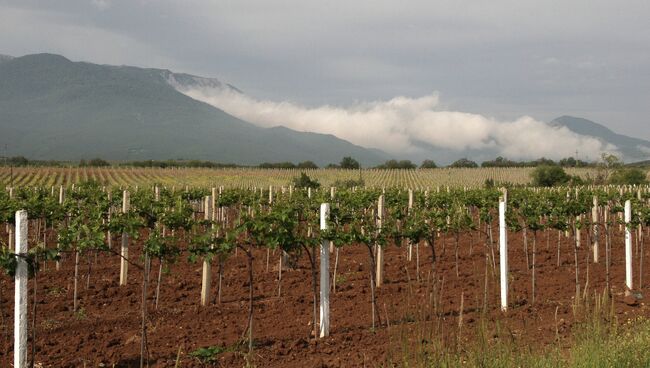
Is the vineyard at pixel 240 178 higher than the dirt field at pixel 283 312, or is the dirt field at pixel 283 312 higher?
the vineyard at pixel 240 178

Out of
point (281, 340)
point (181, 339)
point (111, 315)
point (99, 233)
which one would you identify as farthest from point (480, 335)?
point (111, 315)

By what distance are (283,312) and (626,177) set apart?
52041mm

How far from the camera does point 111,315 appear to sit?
893cm

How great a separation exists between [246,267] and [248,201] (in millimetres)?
5757

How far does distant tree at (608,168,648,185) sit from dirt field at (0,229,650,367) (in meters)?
41.7

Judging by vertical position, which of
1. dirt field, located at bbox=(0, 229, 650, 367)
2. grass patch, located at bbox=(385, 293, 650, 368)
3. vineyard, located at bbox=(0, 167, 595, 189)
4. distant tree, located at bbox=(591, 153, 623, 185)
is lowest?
dirt field, located at bbox=(0, 229, 650, 367)

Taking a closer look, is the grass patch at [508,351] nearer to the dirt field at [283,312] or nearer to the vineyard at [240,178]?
the dirt field at [283,312]

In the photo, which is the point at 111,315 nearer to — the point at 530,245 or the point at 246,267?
the point at 246,267

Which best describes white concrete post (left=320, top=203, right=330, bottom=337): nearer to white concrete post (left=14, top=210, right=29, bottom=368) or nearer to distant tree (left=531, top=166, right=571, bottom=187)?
white concrete post (left=14, top=210, right=29, bottom=368)

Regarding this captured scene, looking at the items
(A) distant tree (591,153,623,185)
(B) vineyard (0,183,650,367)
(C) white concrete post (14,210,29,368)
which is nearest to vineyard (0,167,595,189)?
(A) distant tree (591,153,623,185)

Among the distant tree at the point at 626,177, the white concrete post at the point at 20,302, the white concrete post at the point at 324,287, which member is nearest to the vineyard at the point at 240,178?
the distant tree at the point at 626,177

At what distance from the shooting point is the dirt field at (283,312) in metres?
6.38

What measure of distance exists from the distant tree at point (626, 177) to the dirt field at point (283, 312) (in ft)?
137

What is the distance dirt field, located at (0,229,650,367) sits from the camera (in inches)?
251
